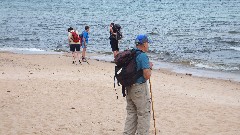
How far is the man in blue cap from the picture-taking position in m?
5.94

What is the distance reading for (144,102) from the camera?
6180 mm

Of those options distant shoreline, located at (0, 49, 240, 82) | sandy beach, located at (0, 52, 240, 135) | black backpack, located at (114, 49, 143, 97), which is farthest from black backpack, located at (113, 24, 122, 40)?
black backpack, located at (114, 49, 143, 97)

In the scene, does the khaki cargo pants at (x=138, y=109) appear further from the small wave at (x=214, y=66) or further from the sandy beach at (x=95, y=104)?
the small wave at (x=214, y=66)

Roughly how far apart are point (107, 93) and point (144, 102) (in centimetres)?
499

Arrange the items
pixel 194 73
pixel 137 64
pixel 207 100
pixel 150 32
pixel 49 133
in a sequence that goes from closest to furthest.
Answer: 1. pixel 137 64
2. pixel 49 133
3. pixel 207 100
4. pixel 194 73
5. pixel 150 32

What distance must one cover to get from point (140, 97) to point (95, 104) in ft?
12.8

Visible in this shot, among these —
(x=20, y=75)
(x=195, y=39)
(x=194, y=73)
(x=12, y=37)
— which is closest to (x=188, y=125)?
(x=20, y=75)

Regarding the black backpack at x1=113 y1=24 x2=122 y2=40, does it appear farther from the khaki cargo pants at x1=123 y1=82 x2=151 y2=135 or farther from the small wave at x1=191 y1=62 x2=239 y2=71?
the khaki cargo pants at x1=123 y1=82 x2=151 y2=135

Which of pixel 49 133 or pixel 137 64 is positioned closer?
pixel 137 64

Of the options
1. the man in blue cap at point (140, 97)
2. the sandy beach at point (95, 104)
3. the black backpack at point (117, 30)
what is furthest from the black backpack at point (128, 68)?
the black backpack at point (117, 30)

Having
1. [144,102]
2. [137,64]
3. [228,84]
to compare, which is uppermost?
[137,64]

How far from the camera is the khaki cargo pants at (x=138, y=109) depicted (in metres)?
6.13

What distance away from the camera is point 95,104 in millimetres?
9898

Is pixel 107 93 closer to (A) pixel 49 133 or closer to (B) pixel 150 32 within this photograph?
(A) pixel 49 133
